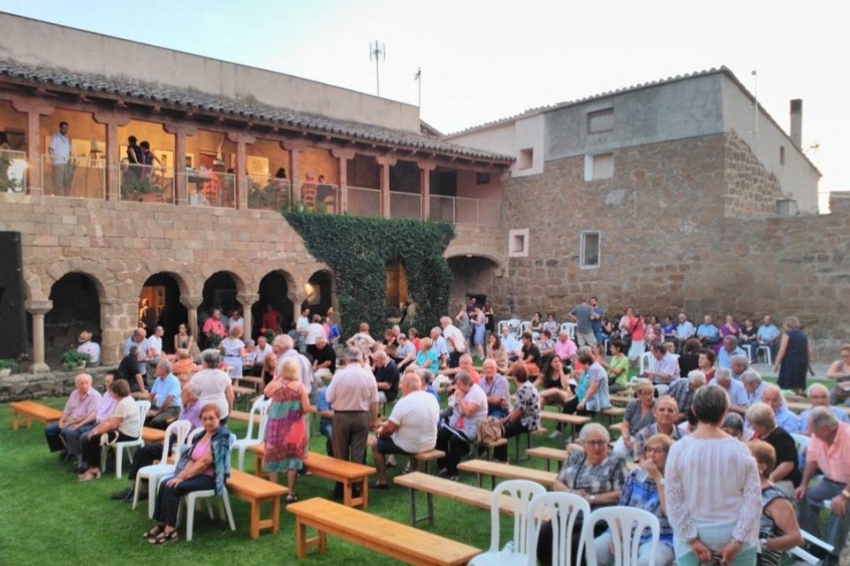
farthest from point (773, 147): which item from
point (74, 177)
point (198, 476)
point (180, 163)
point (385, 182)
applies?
point (198, 476)

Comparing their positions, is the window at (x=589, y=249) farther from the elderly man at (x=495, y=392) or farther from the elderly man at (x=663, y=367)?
the elderly man at (x=495, y=392)

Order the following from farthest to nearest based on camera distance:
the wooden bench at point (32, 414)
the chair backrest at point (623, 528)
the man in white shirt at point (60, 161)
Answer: the man in white shirt at point (60, 161), the wooden bench at point (32, 414), the chair backrest at point (623, 528)

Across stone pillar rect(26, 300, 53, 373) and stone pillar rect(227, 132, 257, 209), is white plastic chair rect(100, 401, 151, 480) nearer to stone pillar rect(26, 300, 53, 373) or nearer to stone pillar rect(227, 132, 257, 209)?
stone pillar rect(26, 300, 53, 373)

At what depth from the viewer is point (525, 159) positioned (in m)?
22.6

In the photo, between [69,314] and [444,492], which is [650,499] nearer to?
[444,492]

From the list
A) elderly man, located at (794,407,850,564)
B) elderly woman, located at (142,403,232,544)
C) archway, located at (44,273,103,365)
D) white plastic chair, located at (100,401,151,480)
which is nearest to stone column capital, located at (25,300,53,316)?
archway, located at (44,273,103,365)

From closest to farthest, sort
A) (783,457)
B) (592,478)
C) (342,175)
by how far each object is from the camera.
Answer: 1. (592,478)
2. (783,457)
3. (342,175)

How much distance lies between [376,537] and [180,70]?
1697cm

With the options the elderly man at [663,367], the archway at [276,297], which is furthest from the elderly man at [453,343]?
the archway at [276,297]

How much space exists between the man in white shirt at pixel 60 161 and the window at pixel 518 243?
13564 mm

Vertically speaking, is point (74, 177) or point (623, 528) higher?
point (74, 177)

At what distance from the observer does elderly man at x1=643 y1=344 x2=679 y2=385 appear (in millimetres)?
9852


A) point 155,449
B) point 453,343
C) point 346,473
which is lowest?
point 346,473

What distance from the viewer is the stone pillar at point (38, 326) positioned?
13.2 m
